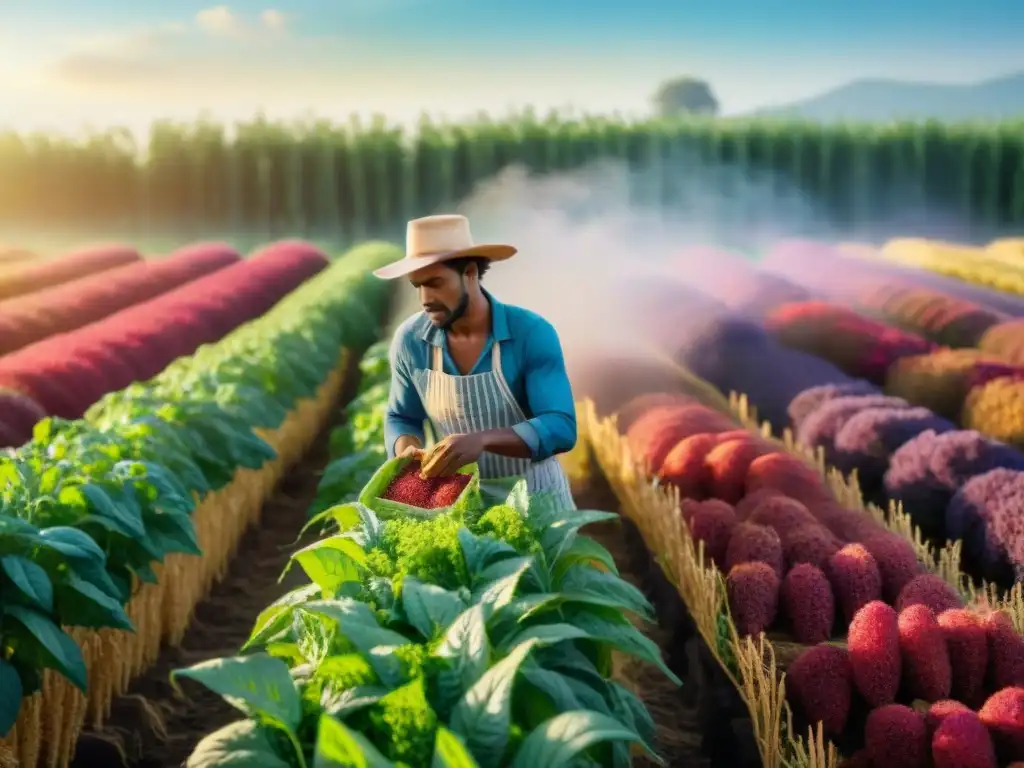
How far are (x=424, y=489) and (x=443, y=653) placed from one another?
1.05 metres

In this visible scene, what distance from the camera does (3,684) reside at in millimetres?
3270

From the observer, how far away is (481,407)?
3.67m

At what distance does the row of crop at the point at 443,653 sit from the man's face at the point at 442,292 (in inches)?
25.6

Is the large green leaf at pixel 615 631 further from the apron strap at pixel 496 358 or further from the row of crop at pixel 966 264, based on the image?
the row of crop at pixel 966 264

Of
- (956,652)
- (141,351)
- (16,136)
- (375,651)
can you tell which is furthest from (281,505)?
(16,136)

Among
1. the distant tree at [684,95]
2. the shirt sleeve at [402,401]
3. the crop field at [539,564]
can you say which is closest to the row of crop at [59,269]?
the crop field at [539,564]

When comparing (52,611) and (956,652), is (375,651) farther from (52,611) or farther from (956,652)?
(956,652)

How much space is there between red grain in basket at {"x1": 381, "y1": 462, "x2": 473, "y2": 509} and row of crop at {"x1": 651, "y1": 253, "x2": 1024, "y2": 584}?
3191 mm

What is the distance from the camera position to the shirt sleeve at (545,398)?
348cm

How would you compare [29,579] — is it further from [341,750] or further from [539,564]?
[341,750]

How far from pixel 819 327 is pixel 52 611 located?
297 inches

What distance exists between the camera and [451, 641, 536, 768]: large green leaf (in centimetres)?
199

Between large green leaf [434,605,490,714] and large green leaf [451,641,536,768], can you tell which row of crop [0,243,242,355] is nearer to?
large green leaf [434,605,490,714]

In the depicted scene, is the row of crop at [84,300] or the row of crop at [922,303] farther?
the row of crop at [84,300]
